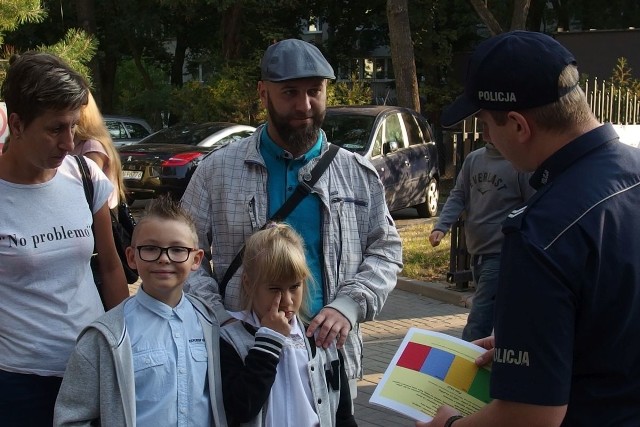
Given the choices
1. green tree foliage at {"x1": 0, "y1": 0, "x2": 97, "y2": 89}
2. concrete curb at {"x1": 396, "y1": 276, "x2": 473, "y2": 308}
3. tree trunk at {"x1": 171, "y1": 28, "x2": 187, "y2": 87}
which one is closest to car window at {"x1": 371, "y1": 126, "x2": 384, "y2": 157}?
concrete curb at {"x1": 396, "y1": 276, "x2": 473, "y2": 308}

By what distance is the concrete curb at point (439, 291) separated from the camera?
925 centimetres

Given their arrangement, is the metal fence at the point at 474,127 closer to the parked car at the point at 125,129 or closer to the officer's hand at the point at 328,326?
the officer's hand at the point at 328,326

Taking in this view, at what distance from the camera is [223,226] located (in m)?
3.21

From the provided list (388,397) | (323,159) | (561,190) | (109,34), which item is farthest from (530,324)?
(109,34)

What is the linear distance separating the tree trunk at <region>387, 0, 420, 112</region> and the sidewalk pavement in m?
9.46

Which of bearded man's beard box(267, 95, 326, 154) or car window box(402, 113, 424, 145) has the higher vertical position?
bearded man's beard box(267, 95, 326, 154)

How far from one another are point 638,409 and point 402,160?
11.9 meters

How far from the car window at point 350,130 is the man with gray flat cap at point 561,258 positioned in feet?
35.8

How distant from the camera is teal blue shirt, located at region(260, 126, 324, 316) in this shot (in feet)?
10.4

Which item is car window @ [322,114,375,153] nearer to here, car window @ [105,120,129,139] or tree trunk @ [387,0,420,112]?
tree trunk @ [387,0,420,112]

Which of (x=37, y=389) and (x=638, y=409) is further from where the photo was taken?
(x=37, y=389)

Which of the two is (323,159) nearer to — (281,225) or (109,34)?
(281,225)

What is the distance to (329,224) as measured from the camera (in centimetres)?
318

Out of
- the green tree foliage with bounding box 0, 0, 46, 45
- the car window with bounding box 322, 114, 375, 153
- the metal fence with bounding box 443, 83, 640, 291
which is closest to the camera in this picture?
the green tree foliage with bounding box 0, 0, 46, 45
